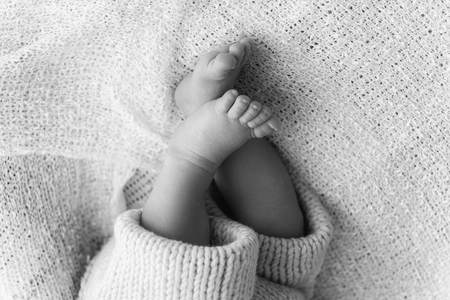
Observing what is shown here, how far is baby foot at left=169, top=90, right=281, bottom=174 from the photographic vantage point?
0.70m

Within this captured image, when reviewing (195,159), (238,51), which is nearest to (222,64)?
(238,51)

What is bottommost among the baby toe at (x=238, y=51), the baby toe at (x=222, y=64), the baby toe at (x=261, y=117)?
the baby toe at (x=261, y=117)

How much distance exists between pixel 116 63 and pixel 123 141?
0.45 ft

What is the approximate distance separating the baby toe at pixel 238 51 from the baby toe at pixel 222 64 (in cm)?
1

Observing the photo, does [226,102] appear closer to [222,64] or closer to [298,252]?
[222,64]

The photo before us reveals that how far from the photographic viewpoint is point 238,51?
27.1 inches

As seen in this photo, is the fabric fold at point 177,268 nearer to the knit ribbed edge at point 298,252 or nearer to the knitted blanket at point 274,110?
the knit ribbed edge at point 298,252

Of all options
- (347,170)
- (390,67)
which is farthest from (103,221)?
(390,67)

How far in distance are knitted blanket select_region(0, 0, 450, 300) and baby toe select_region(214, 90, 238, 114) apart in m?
0.09

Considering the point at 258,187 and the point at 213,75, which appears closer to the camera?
the point at 213,75

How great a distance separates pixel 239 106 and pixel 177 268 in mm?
239

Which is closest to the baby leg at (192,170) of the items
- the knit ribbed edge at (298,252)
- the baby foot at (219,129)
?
the baby foot at (219,129)

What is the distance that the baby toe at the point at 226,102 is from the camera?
0.70m

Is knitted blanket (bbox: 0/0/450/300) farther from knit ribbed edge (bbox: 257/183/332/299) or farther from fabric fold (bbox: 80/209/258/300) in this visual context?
fabric fold (bbox: 80/209/258/300)
